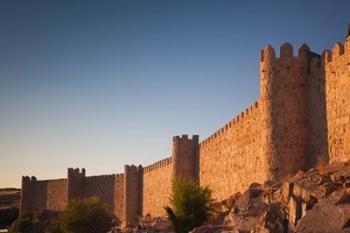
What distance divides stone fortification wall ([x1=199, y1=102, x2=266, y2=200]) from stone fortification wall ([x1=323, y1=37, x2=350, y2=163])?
3.27 meters

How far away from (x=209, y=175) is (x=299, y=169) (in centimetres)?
1141

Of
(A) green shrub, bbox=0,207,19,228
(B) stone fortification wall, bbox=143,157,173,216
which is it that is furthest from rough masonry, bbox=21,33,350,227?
(A) green shrub, bbox=0,207,19,228

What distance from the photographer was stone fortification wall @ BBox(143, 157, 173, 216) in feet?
124

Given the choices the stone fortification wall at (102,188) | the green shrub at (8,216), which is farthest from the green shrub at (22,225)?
the green shrub at (8,216)

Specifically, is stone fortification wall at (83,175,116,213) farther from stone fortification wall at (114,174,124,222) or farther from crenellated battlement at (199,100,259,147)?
crenellated battlement at (199,100,259,147)

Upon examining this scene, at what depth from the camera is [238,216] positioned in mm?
17641

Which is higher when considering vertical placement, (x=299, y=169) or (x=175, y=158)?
(x=175, y=158)

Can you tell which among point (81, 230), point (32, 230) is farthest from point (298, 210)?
point (32, 230)

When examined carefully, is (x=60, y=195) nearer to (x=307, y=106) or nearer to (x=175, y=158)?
(x=175, y=158)

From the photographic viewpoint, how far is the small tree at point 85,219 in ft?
106

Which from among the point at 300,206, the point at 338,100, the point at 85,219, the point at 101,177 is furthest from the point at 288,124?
the point at 101,177

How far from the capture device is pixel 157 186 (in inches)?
1597

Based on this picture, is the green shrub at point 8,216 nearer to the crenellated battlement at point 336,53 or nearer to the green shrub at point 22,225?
the green shrub at point 22,225

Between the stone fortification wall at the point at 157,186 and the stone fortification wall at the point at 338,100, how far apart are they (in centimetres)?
1807
